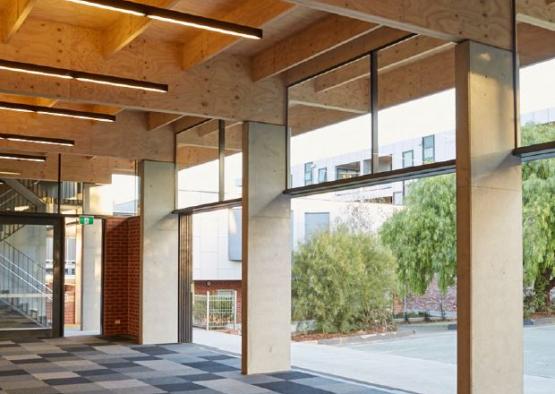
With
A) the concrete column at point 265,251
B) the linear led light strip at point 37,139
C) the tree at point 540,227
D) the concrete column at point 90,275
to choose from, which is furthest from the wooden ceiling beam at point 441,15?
the concrete column at point 90,275

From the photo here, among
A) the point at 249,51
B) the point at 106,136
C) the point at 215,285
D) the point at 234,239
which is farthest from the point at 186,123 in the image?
the point at 234,239

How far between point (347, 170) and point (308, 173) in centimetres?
99

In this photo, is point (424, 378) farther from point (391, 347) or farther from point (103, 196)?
point (103, 196)

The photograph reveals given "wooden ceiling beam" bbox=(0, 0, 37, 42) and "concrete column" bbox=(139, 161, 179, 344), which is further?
"concrete column" bbox=(139, 161, 179, 344)

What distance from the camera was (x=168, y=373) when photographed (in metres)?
9.32

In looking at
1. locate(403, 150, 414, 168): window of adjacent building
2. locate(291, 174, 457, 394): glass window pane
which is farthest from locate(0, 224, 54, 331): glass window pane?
locate(403, 150, 414, 168): window of adjacent building

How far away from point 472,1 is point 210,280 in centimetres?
1667

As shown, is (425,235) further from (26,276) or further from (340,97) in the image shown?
(26,276)

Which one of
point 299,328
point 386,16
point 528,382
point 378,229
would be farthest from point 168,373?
point 378,229

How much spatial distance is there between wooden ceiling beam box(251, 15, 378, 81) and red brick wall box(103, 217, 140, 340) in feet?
17.7

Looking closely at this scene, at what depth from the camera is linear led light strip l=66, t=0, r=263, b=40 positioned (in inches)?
239

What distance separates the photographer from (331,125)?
9.02 metres

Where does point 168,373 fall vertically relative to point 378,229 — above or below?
below

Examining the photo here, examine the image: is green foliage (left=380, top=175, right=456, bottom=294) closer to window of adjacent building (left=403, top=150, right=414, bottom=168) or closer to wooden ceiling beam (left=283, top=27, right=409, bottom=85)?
wooden ceiling beam (left=283, top=27, right=409, bottom=85)
